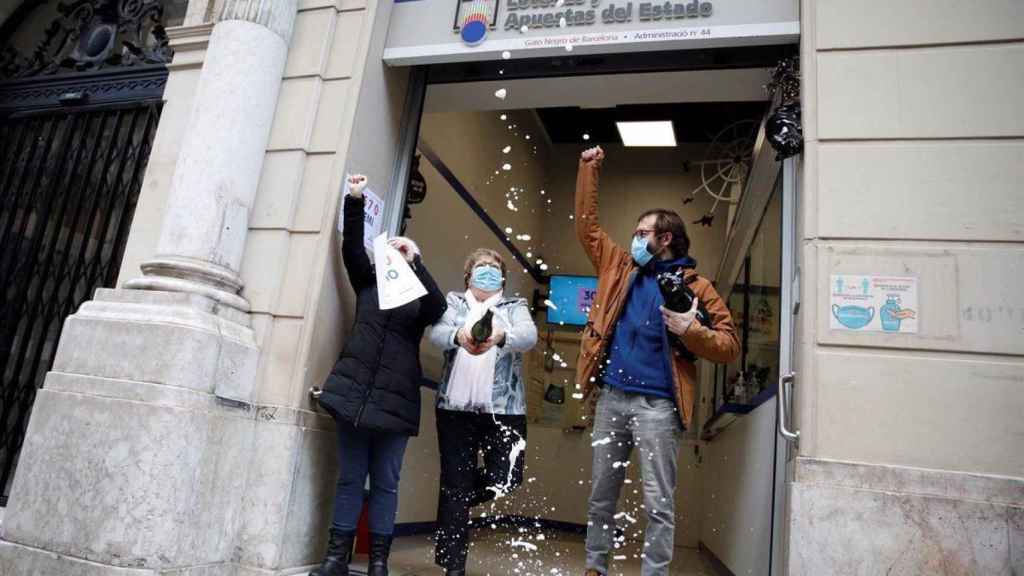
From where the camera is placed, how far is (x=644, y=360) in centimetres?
364

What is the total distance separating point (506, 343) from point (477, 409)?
16.0 inches

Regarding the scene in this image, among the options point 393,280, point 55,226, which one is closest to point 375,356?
point 393,280

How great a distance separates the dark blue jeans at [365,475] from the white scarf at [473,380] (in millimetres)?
390

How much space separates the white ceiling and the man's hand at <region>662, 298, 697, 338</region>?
1.66 metres

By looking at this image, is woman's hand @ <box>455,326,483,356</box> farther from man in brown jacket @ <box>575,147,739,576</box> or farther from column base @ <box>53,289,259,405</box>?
column base @ <box>53,289,259,405</box>

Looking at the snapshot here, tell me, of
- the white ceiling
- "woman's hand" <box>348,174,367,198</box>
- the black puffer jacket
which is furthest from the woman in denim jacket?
the white ceiling

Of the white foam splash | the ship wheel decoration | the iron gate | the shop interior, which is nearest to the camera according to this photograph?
the shop interior

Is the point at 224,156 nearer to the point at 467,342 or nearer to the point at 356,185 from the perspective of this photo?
the point at 356,185

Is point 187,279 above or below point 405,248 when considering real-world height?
below

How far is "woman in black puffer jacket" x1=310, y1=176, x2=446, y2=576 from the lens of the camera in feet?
12.2

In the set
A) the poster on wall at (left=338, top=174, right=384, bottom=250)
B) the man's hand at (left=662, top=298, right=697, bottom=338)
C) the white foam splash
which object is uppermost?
the poster on wall at (left=338, top=174, right=384, bottom=250)

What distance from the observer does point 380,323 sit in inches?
156

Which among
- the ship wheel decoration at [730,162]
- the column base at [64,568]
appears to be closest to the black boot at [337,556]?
the column base at [64,568]

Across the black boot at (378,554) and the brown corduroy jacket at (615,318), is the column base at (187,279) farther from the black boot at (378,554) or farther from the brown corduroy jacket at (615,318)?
the brown corduroy jacket at (615,318)
